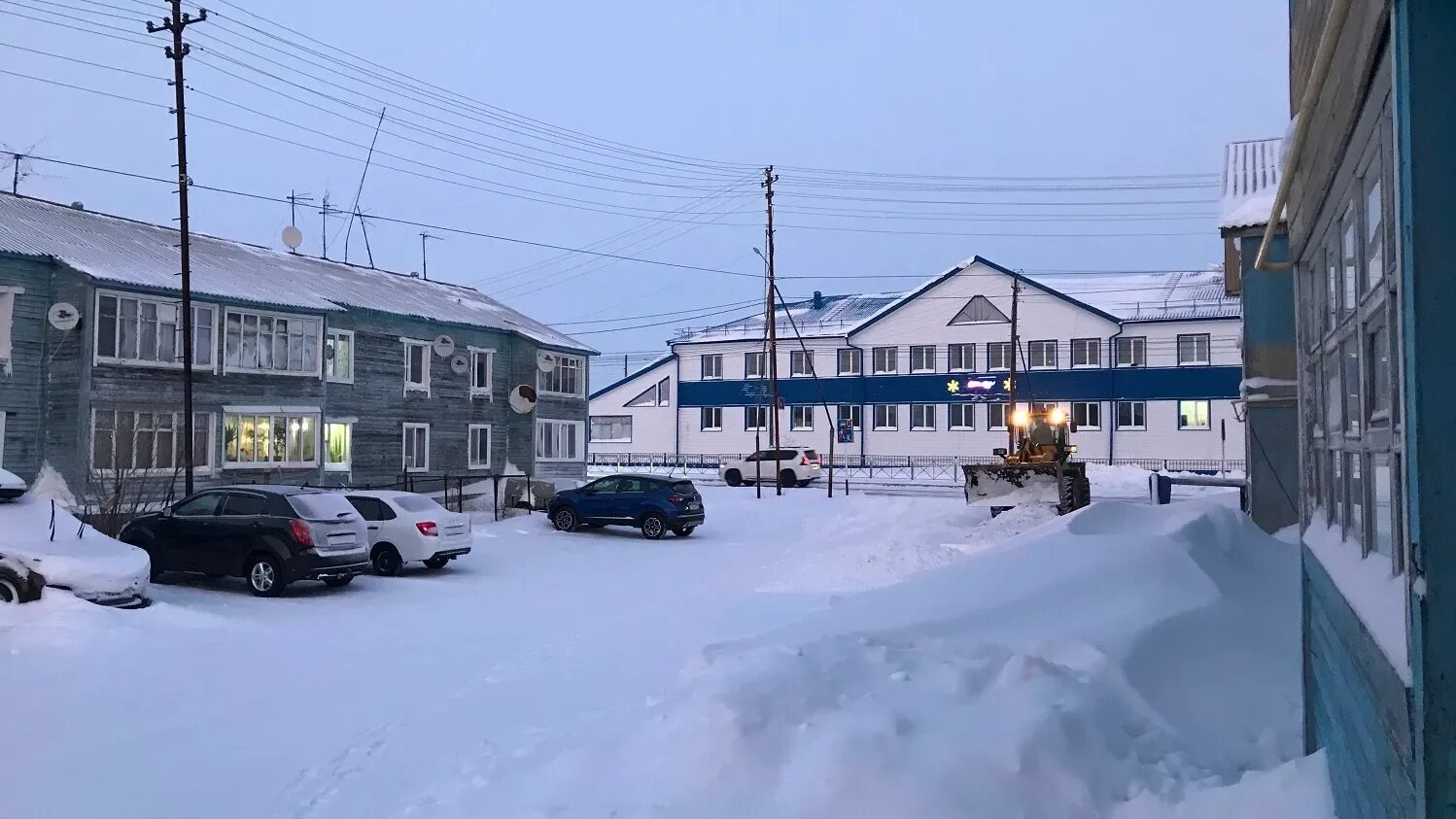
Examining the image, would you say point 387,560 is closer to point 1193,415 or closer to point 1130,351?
point 1130,351

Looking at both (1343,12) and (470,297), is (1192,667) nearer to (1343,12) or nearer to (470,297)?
(1343,12)

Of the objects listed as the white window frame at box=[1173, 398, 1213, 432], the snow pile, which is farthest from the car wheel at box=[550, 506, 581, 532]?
the white window frame at box=[1173, 398, 1213, 432]

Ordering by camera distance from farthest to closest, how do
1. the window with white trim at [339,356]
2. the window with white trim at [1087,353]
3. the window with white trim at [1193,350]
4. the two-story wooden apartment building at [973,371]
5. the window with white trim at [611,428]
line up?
the window with white trim at [611,428] → the window with white trim at [1087,353] → the two-story wooden apartment building at [973,371] → the window with white trim at [1193,350] → the window with white trim at [339,356]

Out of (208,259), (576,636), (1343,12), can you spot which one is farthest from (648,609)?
(208,259)

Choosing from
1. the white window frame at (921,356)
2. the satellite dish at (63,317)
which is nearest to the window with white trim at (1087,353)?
the white window frame at (921,356)

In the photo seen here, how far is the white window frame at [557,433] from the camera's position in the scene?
39.1m

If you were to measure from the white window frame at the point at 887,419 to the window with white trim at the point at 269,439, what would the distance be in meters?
35.3

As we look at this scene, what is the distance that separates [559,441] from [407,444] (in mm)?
7403

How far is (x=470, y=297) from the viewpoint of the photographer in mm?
42250

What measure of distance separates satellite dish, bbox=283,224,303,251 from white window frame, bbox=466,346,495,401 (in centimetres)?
698

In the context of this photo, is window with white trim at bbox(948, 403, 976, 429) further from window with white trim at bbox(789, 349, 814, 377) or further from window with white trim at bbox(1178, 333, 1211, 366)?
window with white trim at bbox(1178, 333, 1211, 366)

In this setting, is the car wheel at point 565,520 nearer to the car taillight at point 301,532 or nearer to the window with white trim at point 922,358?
the car taillight at point 301,532

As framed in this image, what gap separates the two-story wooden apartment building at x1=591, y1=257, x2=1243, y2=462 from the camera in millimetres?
52719

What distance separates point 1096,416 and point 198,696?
50.7 meters
